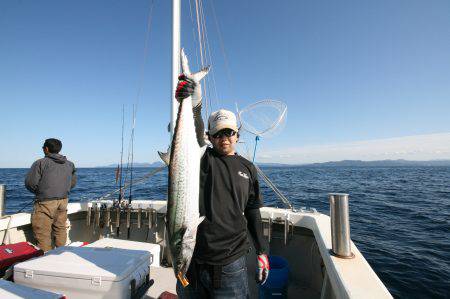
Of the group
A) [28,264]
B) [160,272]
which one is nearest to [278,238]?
[160,272]

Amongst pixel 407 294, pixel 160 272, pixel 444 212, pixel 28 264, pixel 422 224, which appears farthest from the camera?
pixel 444 212

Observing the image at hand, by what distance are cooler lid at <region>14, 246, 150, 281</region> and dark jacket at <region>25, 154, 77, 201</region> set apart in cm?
206

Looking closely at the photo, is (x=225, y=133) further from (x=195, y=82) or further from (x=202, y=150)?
(x=195, y=82)

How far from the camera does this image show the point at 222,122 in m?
2.00

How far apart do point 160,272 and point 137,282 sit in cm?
200

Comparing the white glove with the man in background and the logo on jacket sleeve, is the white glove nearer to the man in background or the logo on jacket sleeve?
the logo on jacket sleeve

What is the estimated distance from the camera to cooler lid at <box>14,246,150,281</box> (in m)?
2.34

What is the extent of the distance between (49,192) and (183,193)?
12.7 ft

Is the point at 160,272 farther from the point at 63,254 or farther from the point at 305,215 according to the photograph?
the point at 305,215

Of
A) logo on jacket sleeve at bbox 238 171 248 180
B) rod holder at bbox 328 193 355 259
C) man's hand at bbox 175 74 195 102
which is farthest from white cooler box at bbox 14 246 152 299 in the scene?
rod holder at bbox 328 193 355 259

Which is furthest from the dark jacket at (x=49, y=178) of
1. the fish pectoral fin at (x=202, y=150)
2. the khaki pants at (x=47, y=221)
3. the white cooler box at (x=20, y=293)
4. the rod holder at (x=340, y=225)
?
the rod holder at (x=340, y=225)

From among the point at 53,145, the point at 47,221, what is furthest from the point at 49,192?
the point at 53,145

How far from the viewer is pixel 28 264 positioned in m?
2.47

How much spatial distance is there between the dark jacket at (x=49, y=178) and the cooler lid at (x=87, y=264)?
2057 mm
